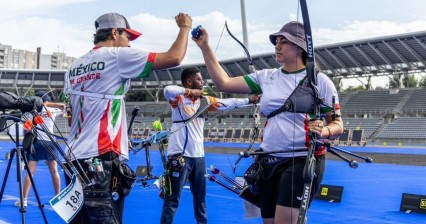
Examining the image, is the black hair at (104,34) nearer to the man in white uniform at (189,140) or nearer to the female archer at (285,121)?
the female archer at (285,121)

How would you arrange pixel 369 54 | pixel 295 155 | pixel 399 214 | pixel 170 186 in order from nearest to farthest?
pixel 295 155 → pixel 170 186 → pixel 399 214 → pixel 369 54

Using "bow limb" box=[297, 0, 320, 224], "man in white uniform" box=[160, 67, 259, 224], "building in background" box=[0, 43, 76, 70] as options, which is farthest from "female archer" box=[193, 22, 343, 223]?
"building in background" box=[0, 43, 76, 70]

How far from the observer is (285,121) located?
170 inches

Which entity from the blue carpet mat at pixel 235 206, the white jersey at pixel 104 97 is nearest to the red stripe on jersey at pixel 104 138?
the white jersey at pixel 104 97

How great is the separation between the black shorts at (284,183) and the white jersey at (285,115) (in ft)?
0.31

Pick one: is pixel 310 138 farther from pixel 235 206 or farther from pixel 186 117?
pixel 235 206

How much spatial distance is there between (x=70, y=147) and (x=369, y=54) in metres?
47.8

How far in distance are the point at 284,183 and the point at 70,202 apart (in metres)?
1.47

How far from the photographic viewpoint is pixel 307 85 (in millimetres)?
4160

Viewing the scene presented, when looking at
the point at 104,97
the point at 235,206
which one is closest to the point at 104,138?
the point at 104,97

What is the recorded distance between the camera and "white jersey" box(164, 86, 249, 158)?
6730mm

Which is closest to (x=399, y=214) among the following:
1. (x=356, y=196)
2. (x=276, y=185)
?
(x=356, y=196)

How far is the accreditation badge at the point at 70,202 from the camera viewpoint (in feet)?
12.8

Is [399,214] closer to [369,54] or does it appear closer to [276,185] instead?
[276,185]
